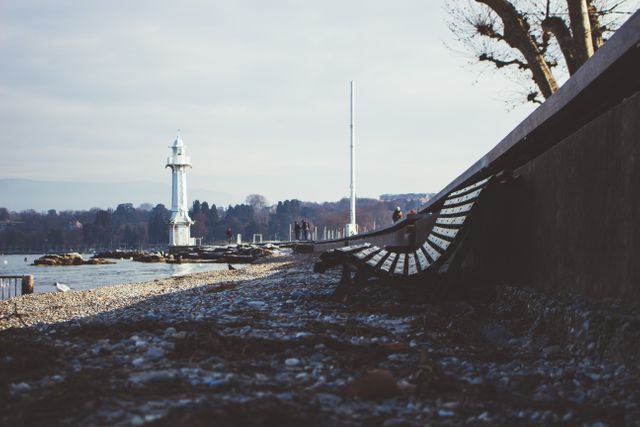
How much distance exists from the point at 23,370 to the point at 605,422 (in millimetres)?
2765

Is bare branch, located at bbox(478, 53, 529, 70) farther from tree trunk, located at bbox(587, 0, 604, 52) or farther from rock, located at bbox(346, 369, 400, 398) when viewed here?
rock, located at bbox(346, 369, 400, 398)

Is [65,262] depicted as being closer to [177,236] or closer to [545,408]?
[177,236]

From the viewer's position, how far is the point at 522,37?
1348cm

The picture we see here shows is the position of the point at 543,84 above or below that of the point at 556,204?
above

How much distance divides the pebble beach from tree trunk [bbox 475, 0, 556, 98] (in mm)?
9764

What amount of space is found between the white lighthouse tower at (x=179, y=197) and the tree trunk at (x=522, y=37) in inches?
3297

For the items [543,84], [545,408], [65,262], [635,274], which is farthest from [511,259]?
[65,262]

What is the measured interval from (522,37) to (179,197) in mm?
86307

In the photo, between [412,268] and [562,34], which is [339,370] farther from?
[562,34]

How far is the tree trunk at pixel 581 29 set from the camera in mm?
11648

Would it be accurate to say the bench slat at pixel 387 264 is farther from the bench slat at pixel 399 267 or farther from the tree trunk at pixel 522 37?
the tree trunk at pixel 522 37

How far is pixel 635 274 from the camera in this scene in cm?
328

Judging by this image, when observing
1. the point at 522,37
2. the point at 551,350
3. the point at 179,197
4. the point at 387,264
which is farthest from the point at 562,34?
the point at 179,197

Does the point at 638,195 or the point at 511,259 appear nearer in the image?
the point at 638,195
